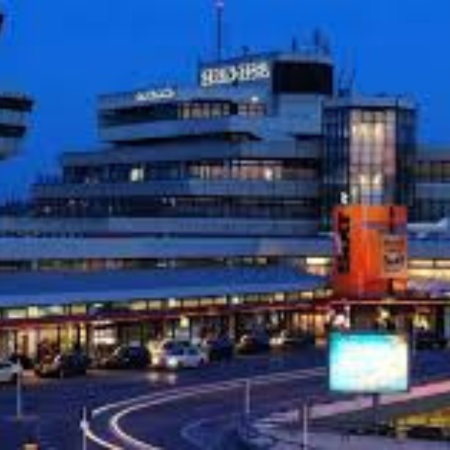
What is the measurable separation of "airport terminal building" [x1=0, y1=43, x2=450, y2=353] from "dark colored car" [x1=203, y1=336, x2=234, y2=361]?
5089 millimetres

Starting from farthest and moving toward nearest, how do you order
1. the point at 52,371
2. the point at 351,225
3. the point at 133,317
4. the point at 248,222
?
the point at 248,222
the point at 351,225
the point at 133,317
the point at 52,371

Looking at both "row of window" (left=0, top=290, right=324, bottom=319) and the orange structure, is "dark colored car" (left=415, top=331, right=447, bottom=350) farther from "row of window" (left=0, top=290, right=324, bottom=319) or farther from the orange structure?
the orange structure

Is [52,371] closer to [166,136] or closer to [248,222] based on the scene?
[248,222]

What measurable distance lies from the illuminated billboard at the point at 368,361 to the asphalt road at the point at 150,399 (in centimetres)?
642

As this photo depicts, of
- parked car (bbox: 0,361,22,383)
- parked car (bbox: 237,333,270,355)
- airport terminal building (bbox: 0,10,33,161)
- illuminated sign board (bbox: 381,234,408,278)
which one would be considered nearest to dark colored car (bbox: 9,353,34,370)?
parked car (bbox: 0,361,22,383)

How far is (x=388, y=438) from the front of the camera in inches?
2259

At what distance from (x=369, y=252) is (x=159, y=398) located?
173 ft

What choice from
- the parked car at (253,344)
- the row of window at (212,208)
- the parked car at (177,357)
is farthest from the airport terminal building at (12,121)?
the parked car at (177,357)

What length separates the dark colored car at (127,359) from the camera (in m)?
92.4

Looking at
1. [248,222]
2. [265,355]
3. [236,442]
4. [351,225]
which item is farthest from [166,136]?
[236,442]

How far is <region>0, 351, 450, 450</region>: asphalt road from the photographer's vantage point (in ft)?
202

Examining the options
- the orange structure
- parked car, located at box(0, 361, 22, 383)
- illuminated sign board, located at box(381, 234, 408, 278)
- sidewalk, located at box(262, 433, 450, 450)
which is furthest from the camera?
illuminated sign board, located at box(381, 234, 408, 278)

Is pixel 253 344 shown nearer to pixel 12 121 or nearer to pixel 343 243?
pixel 343 243

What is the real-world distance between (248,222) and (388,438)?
101 meters
